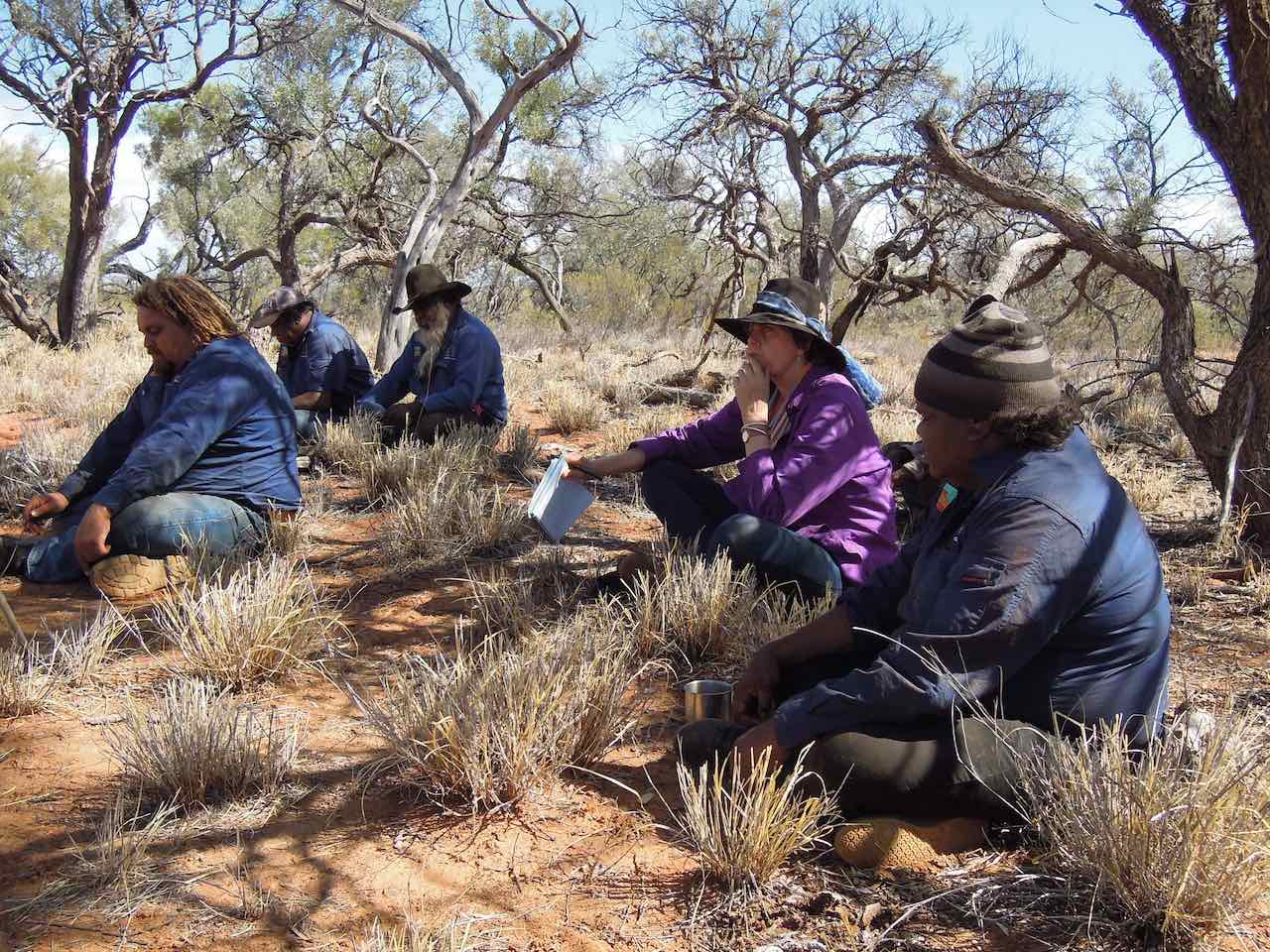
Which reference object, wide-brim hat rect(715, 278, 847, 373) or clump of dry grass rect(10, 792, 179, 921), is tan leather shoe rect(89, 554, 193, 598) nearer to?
clump of dry grass rect(10, 792, 179, 921)

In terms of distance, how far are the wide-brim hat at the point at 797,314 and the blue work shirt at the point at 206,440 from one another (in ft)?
7.44

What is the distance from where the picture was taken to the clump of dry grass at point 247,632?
11.8 ft

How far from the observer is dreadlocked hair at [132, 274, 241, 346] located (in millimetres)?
4930

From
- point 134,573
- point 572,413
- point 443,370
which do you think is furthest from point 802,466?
point 572,413

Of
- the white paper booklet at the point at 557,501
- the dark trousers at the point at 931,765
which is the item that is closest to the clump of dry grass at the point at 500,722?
the dark trousers at the point at 931,765

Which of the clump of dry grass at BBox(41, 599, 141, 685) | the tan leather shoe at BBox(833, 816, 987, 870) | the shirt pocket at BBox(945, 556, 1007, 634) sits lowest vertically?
the clump of dry grass at BBox(41, 599, 141, 685)

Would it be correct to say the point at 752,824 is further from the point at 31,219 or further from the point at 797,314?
the point at 31,219

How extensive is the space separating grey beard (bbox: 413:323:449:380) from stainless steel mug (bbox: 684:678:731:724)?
15.6 ft

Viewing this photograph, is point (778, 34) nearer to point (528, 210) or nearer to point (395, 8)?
point (395, 8)

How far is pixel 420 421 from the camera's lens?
7.49 meters

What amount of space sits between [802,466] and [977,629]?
5.70 feet

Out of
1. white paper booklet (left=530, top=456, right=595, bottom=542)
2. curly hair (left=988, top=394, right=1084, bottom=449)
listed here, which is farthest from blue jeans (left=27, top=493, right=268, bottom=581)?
curly hair (left=988, top=394, right=1084, bottom=449)

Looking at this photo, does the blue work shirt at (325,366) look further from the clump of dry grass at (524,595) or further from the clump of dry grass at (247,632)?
the clump of dry grass at (247,632)

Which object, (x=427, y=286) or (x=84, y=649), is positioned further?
(x=427, y=286)
